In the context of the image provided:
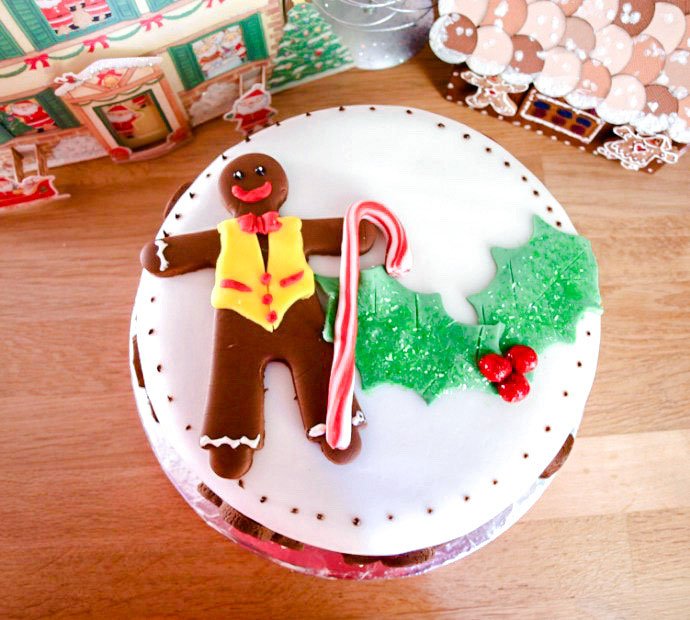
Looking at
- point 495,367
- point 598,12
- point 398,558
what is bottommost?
point 398,558

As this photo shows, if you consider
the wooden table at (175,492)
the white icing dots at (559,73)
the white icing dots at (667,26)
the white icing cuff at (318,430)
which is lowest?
the wooden table at (175,492)

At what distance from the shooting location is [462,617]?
1404 millimetres

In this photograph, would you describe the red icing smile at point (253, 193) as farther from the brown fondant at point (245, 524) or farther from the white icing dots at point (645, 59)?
the white icing dots at point (645, 59)

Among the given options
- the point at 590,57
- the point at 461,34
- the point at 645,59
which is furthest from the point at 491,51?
the point at 645,59

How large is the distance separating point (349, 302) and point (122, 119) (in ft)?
2.48

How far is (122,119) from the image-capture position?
1440mm

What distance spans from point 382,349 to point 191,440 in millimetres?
340

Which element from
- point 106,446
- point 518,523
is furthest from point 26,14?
point 518,523

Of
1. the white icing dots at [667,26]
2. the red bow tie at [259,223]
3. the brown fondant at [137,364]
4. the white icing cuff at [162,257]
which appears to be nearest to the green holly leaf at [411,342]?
the red bow tie at [259,223]

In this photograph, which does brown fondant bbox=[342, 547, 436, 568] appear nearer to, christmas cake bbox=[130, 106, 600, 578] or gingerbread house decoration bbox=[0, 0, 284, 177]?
christmas cake bbox=[130, 106, 600, 578]

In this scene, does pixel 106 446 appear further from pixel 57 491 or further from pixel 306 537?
pixel 306 537

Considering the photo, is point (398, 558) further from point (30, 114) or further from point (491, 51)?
point (30, 114)

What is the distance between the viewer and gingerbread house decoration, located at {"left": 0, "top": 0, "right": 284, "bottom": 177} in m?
1.16

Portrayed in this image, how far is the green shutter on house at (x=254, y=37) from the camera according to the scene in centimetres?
135
